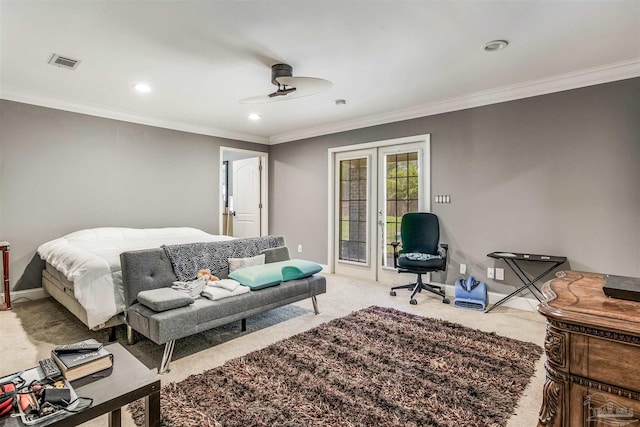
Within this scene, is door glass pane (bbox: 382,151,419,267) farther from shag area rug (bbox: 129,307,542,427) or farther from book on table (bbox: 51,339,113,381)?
book on table (bbox: 51,339,113,381)

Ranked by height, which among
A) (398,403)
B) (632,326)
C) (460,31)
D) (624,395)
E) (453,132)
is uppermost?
(460,31)

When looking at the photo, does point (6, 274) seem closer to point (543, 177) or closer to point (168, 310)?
point (168, 310)

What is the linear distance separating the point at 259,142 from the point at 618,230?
5317 mm

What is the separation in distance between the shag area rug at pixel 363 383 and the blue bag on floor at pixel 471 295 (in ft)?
2.50

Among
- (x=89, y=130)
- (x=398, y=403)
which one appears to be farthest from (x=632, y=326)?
(x=89, y=130)

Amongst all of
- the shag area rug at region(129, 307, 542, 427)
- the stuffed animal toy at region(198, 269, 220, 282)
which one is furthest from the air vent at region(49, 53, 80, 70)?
the shag area rug at region(129, 307, 542, 427)

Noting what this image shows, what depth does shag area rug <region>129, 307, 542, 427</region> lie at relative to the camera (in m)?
1.75

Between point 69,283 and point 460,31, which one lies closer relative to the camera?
point 460,31

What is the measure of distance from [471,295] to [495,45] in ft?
8.14

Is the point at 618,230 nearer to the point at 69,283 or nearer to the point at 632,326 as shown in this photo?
the point at 632,326

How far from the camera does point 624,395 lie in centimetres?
98

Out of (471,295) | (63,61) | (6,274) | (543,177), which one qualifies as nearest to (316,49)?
(63,61)

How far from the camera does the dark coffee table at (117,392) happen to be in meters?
1.16

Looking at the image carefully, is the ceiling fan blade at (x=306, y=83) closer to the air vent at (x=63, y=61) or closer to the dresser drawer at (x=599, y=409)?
the air vent at (x=63, y=61)
